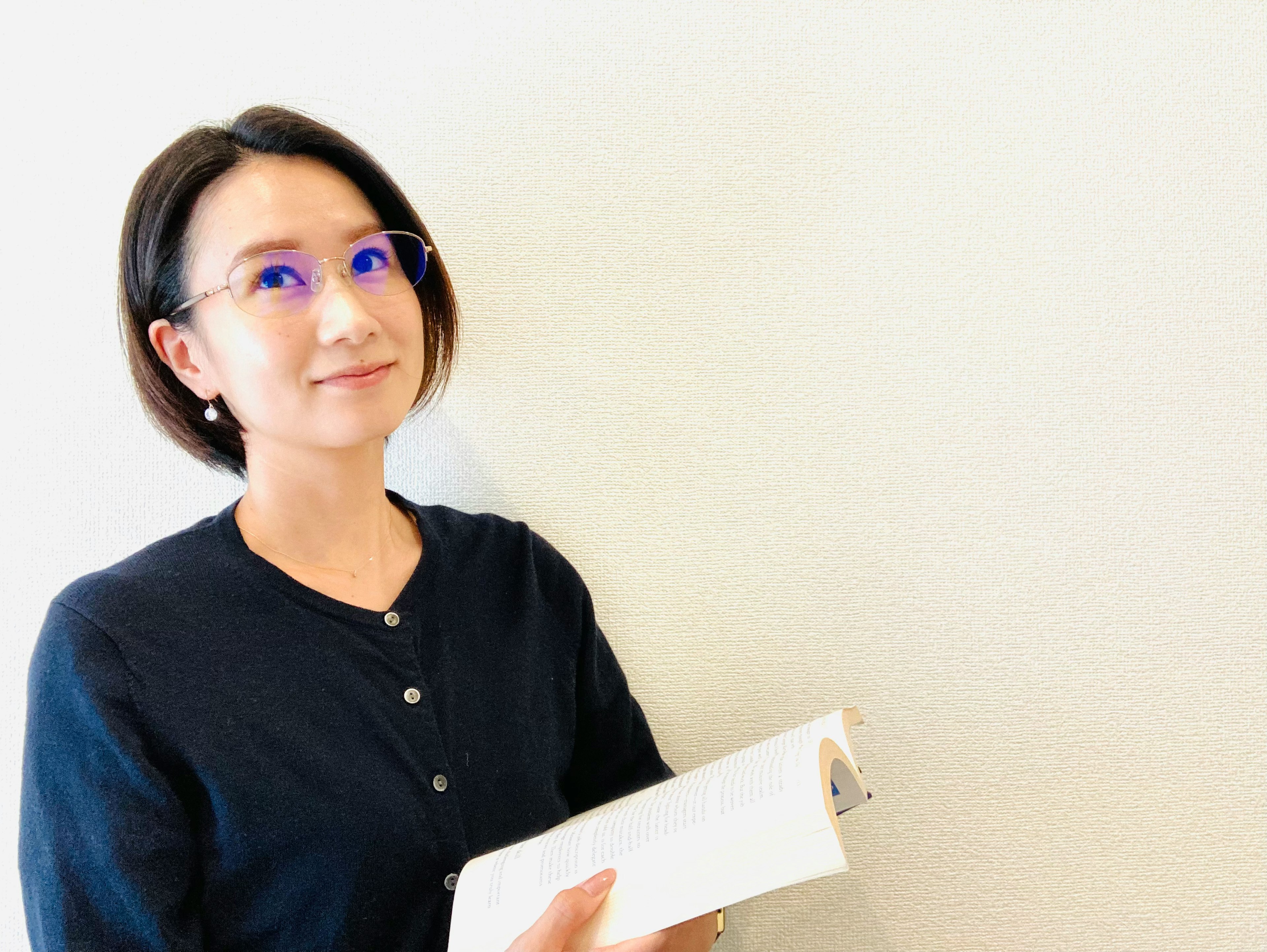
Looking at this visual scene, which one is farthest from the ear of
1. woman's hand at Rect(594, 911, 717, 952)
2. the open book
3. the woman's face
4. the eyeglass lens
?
woman's hand at Rect(594, 911, 717, 952)

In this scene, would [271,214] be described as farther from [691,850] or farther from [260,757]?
[691,850]

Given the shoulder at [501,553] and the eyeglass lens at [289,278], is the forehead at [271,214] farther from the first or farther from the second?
the shoulder at [501,553]

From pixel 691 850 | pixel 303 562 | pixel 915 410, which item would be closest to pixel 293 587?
pixel 303 562

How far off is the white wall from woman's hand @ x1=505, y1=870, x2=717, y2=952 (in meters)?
0.51

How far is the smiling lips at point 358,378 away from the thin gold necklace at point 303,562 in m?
0.22

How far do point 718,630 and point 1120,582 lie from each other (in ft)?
1.88

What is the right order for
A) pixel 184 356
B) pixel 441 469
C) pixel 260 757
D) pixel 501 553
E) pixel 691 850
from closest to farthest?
pixel 691 850, pixel 260 757, pixel 184 356, pixel 501 553, pixel 441 469

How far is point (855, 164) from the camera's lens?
1451 millimetres

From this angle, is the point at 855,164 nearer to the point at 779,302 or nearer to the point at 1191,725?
the point at 779,302

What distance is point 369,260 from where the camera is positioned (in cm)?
115

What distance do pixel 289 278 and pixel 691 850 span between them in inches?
27.8

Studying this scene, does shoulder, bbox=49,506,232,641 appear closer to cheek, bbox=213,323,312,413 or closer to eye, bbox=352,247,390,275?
cheek, bbox=213,323,312,413

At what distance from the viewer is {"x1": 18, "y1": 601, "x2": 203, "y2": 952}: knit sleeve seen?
38.6 inches

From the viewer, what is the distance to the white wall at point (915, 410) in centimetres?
143
